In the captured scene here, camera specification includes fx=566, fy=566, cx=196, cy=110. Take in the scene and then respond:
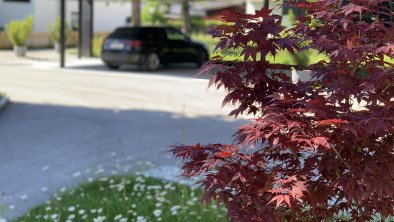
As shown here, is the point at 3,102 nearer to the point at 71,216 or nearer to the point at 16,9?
the point at 71,216

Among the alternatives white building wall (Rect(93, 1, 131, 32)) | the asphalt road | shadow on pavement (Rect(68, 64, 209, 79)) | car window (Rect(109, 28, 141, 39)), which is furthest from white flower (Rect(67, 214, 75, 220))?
Result: white building wall (Rect(93, 1, 131, 32))

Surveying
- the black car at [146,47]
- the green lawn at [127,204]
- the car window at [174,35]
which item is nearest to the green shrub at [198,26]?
the car window at [174,35]

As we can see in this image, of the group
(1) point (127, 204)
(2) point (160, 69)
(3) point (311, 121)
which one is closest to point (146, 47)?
(2) point (160, 69)

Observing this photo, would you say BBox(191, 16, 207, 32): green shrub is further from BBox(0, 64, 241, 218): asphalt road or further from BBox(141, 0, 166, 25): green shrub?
BBox(0, 64, 241, 218): asphalt road

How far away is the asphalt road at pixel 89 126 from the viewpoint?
21.2 feet

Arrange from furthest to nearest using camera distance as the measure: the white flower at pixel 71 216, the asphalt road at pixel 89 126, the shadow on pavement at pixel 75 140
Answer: the asphalt road at pixel 89 126
the shadow on pavement at pixel 75 140
the white flower at pixel 71 216

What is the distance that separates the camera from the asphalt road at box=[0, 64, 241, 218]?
6.47 metres

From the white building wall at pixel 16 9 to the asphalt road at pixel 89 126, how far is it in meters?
17.3

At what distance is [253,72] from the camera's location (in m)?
2.87

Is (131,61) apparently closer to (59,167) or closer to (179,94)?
(179,94)

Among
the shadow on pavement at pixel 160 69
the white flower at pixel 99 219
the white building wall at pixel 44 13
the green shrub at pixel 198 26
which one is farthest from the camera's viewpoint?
the green shrub at pixel 198 26

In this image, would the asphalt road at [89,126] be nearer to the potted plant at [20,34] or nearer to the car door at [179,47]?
the car door at [179,47]

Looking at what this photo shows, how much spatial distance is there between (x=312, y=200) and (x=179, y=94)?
1113cm

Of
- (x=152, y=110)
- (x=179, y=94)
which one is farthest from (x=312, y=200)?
(x=179, y=94)
